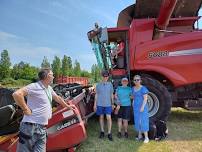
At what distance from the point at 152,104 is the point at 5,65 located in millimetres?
57415

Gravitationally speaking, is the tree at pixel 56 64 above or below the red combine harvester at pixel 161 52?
above

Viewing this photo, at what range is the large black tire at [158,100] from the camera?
25.7 ft

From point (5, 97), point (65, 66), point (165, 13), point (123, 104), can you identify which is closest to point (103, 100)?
point (123, 104)

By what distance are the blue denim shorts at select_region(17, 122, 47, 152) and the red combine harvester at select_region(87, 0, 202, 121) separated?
12.8ft

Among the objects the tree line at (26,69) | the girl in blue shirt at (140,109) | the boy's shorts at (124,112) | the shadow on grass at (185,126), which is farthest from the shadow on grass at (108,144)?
the tree line at (26,69)

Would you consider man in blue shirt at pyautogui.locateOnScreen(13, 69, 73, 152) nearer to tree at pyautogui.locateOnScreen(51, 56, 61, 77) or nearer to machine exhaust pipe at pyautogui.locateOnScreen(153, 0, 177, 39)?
machine exhaust pipe at pyautogui.locateOnScreen(153, 0, 177, 39)

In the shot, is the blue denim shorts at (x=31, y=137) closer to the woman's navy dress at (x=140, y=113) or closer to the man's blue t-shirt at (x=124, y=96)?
the woman's navy dress at (x=140, y=113)

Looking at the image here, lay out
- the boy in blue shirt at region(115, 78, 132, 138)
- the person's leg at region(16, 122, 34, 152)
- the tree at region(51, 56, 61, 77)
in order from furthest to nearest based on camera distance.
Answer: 1. the tree at region(51, 56, 61, 77)
2. the boy in blue shirt at region(115, 78, 132, 138)
3. the person's leg at region(16, 122, 34, 152)

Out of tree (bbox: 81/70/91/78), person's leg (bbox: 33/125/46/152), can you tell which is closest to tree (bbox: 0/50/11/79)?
tree (bbox: 81/70/91/78)

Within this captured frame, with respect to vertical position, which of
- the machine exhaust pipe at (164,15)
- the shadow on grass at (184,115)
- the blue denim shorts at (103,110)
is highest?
the machine exhaust pipe at (164,15)

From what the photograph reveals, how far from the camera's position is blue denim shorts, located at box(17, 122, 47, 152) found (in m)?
4.41

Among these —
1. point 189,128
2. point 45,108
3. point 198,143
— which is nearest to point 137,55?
point 189,128

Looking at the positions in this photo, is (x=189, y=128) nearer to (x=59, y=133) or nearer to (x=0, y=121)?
(x=59, y=133)

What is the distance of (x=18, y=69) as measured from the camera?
223ft
